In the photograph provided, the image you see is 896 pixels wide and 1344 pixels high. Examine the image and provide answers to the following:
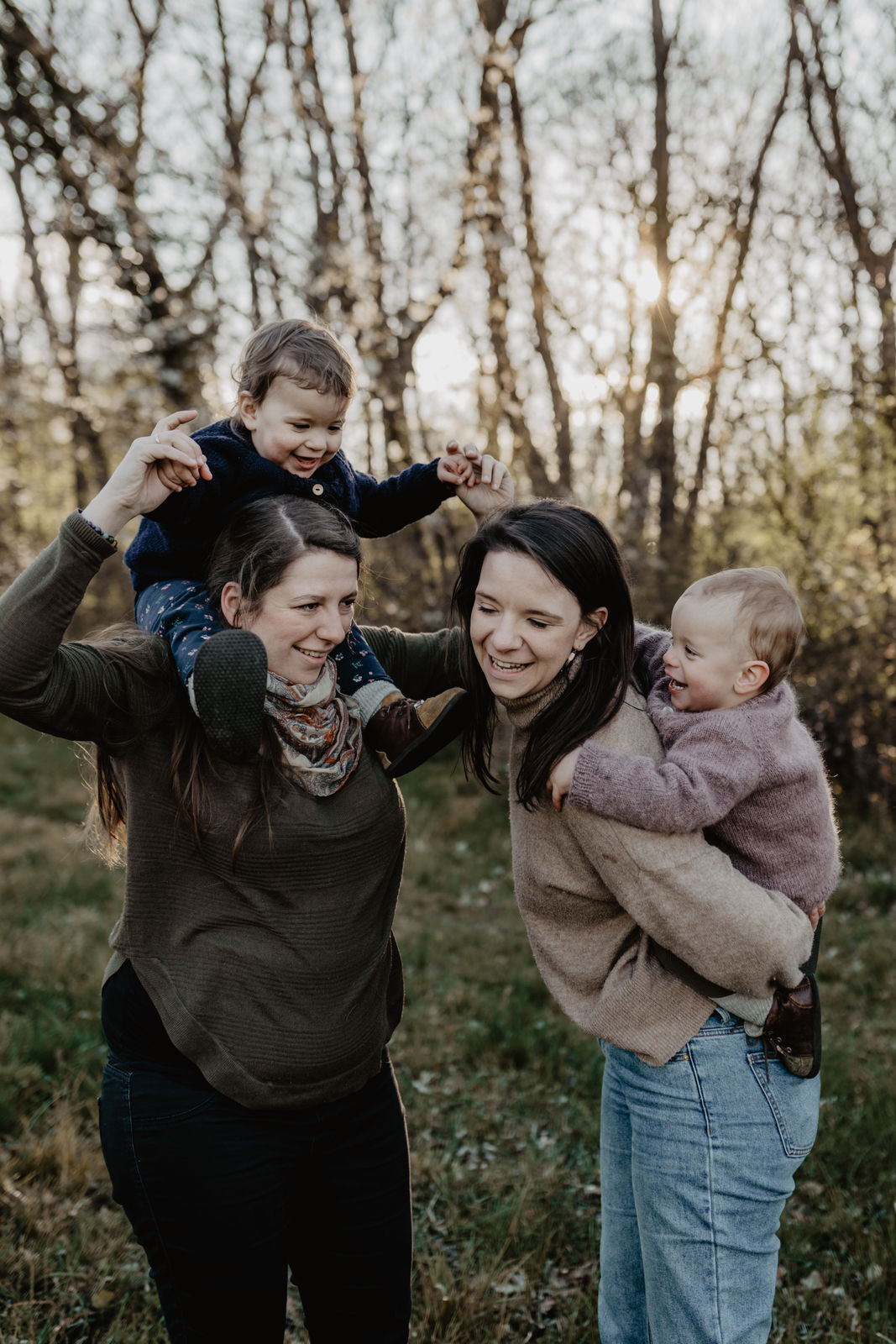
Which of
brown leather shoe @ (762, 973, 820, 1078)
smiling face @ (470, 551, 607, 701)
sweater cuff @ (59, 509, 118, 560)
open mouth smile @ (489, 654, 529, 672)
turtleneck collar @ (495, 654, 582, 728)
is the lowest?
brown leather shoe @ (762, 973, 820, 1078)

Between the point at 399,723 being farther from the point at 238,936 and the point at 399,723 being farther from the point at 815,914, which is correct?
the point at 815,914

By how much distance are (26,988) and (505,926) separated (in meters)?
2.60

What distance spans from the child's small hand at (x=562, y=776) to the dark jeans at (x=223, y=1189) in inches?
30.6

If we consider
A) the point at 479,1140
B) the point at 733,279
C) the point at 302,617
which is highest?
the point at 733,279

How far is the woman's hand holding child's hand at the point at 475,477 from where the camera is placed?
2.39 m

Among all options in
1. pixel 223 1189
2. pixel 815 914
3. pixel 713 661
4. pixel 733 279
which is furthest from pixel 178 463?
pixel 733 279

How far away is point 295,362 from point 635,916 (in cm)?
163

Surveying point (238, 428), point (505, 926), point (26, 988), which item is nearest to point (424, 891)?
point (505, 926)

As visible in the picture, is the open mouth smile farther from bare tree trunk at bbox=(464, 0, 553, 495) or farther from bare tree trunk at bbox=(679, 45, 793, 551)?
bare tree trunk at bbox=(679, 45, 793, 551)

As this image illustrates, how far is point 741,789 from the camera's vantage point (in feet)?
5.51

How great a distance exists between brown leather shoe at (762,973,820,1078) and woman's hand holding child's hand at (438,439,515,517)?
1.27m

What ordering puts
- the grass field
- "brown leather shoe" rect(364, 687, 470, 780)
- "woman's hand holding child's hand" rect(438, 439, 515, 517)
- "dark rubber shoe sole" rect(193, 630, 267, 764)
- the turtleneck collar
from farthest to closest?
the grass field
"woman's hand holding child's hand" rect(438, 439, 515, 517)
"brown leather shoe" rect(364, 687, 470, 780)
the turtleneck collar
"dark rubber shoe sole" rect(193, 630, 267, 764)

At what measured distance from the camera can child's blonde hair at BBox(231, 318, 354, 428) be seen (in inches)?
98.7

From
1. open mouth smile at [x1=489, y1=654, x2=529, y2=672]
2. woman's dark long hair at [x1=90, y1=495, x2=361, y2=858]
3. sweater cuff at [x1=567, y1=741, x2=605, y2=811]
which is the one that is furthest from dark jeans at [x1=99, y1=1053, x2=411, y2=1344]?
open mouth smile at [x1=489, y1=654, x2=529, y2=672]
